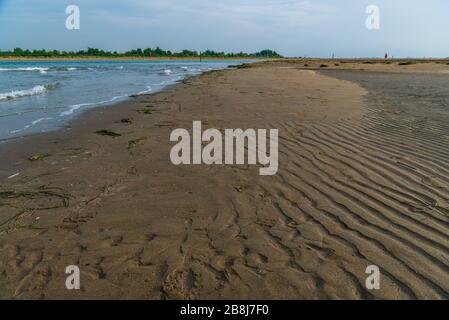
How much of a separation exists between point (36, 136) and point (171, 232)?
5253mm

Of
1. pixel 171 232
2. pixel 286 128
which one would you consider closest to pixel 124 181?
pixel 171 232

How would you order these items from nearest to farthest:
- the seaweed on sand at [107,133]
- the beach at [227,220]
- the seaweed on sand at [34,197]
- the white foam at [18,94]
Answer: the beach at [227,220]
the seaweed on sand at [34,197]
the seaweed on sand at [107,133]
the white foam at [18,94]

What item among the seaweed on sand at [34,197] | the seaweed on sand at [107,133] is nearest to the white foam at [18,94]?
the seaweed on sand at [107,133]

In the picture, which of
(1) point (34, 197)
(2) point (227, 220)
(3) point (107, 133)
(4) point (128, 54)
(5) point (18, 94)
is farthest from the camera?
(4) point (128, 54)

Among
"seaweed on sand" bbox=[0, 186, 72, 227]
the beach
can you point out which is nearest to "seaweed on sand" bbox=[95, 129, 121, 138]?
the beach

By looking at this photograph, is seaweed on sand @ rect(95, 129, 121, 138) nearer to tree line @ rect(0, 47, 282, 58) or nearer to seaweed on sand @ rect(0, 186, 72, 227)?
seaweed on sand @ rect(0, 186, 72, 227)

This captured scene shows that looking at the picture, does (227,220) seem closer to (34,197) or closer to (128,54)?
(34,197)

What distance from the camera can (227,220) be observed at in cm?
359

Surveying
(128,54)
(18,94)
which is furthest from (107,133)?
(128,54)

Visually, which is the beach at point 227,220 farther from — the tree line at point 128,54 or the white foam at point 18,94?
the tree line at point 128,54

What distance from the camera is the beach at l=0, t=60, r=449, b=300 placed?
8.67ft

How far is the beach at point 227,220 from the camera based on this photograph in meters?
2.64

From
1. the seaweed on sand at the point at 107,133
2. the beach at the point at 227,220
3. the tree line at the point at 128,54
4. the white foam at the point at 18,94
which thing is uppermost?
the tree line at the point at 128,54
